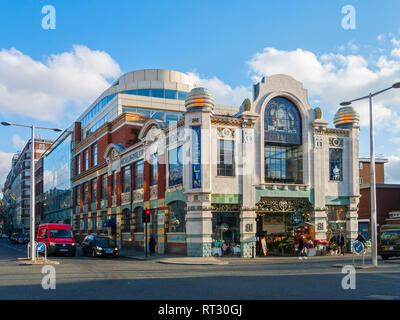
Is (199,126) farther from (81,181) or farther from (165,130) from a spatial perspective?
(81,181)

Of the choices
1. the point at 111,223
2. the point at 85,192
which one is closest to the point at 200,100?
the point at 111,223

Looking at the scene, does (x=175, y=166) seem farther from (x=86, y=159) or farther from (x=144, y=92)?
(x=86, y=159)

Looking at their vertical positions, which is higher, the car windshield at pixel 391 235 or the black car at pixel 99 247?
the car windshield at pixel 391 235

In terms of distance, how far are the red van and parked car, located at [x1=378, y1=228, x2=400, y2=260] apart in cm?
1945

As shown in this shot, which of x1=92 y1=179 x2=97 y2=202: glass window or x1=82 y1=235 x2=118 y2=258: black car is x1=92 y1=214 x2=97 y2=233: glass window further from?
x1=82 y1=235 x2=118 y2=258: black car

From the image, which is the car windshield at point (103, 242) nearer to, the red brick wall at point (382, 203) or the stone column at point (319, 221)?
the stone column at point (319, 221)

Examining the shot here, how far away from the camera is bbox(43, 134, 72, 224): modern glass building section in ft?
208

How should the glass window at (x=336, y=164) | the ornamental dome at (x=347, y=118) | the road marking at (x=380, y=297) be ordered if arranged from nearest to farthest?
1. the road marking at (x=380, y=297)
2. the glass window at (x=336, y=164)
3. the ornamental dome at (x=347, y=118)

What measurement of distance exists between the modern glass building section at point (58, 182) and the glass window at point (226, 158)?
3605cm

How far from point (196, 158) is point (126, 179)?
→ 14069 mm

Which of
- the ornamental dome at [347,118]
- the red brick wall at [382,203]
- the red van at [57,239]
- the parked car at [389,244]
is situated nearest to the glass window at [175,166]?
the red van at [57,239]

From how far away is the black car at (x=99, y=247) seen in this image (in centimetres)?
3064

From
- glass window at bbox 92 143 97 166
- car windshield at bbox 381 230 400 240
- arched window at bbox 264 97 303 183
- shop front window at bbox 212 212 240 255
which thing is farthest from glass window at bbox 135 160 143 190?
car windshield at bbox 381 230 400 240
